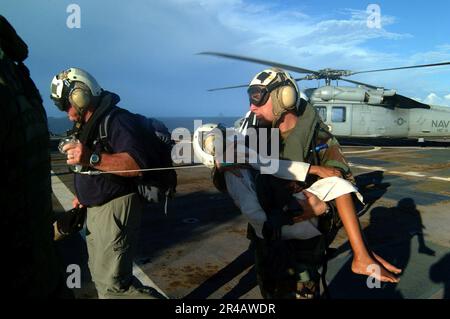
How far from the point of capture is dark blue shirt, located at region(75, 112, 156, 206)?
2779 mm

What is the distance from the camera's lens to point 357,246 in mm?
2064

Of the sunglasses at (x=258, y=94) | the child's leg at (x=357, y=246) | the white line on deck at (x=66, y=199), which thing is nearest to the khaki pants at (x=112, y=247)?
the white line on deck at (x=66, y=199)

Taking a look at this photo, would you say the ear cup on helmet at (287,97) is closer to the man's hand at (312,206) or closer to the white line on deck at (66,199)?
the man's hand at (312,206)

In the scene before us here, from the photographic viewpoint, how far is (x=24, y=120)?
1.37m

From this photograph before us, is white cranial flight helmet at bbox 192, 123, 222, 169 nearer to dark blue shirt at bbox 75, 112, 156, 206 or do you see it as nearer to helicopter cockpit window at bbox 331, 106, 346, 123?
dark blue shirt at bbox 75, 112, 156, 206

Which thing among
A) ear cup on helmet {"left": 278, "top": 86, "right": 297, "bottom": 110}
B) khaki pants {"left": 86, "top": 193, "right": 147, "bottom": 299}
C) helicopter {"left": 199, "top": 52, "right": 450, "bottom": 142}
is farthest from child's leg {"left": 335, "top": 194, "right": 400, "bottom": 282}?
helicopter {"left": 199, "top": 52, "right": 450, "bottom": 142}

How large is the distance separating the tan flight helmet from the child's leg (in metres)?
0.75

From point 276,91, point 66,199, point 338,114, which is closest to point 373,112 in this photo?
point 338,114

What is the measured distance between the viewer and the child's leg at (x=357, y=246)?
6.50ft

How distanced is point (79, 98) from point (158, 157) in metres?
0.80

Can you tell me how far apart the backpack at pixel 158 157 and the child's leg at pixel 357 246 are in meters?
1.51
